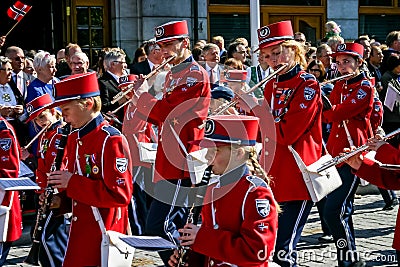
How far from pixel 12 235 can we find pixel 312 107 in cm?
247

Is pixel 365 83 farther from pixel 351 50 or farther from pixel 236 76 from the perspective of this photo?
pixel 236 76

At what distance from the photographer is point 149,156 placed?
8.01 m

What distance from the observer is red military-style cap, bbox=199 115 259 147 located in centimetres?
430

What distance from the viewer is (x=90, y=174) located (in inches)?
203

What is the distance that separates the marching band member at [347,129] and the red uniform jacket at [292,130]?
92 cm

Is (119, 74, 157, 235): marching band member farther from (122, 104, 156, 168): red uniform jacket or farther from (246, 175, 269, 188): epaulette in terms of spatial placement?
(246, 175, 269, 188): epaulette

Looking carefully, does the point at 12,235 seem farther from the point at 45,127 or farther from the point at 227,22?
the point at 227,22

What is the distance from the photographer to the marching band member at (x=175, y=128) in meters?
6.58

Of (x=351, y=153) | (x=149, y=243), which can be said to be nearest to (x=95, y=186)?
(x=149, y=243)

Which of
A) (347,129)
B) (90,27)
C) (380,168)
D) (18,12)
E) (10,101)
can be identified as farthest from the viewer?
(90,27)

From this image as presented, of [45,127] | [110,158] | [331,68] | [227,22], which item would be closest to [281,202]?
[110,158]

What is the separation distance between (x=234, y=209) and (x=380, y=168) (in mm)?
1442

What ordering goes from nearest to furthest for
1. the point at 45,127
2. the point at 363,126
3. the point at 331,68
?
1. the point at 45,127
2. the point at 363,126
3. the point at 331,68

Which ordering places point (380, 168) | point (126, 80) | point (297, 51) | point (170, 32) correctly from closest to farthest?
1. point (380, 168)
2. point (297, 51)
3. point (170, 32)
4. point (126, 80)
